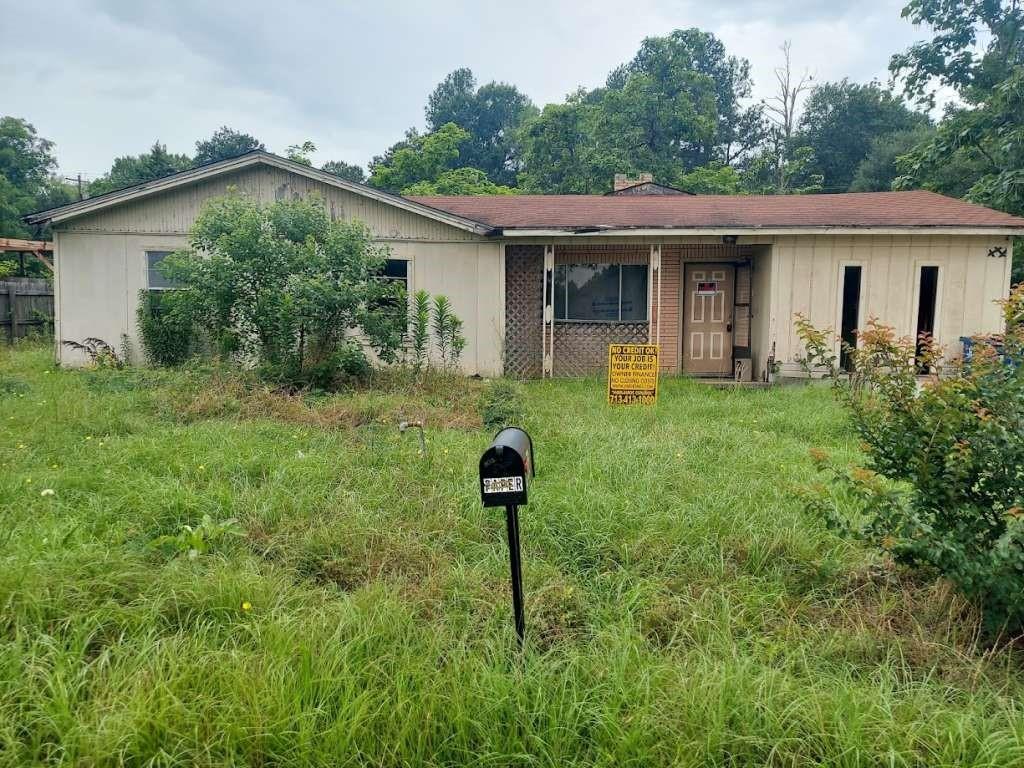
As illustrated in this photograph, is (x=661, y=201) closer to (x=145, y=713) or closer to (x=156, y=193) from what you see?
(x=156, y=193)

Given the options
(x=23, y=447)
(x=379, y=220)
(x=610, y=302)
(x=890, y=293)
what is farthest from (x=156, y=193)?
(x=890, y=293)

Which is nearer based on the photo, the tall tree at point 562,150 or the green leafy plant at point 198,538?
the green leafy plant at point 198,538

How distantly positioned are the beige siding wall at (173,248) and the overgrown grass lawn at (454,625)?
6.49m

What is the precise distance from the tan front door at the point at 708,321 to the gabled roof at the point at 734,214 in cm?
124

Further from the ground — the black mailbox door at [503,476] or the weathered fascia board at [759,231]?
the weathered fascia board at [759,231]

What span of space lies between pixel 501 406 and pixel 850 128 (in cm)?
3448

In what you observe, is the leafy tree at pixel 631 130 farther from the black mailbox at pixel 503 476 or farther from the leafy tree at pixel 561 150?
the black mailbox at pixel 503 476

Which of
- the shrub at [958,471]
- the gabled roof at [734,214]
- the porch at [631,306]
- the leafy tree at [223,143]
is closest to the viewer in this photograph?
the shrub at [958,471]

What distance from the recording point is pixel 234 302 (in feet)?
28.6

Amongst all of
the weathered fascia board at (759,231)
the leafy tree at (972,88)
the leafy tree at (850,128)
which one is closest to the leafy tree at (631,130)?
the leafy tree at (850,128)

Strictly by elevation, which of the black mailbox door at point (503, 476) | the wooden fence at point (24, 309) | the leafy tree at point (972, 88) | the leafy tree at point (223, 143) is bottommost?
the black mailbox door at point (503, 476)

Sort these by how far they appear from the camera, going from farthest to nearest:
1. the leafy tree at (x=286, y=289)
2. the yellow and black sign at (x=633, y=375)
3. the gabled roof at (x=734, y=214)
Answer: the gabled roof at (x=734, y=214), the leafy tree at (x=286, y=289), the yellow and black sign at (x=633, y=375)

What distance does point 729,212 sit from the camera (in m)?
11.9

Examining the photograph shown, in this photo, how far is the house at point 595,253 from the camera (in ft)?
35.8
